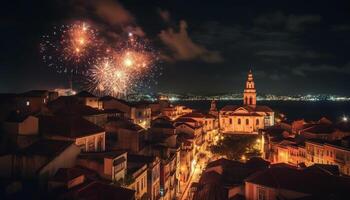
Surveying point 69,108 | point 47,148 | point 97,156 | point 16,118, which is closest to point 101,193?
point 97,156

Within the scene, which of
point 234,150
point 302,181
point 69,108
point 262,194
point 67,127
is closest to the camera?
point 262,194

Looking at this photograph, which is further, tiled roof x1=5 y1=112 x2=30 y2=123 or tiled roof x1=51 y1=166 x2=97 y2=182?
tiled roof x1=5 y1=112 x2=30 y2=123

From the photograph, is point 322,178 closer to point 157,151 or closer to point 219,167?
point 219,167

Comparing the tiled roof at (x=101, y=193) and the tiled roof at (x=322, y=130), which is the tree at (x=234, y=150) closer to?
the tiled roof at (x=322, y=130)

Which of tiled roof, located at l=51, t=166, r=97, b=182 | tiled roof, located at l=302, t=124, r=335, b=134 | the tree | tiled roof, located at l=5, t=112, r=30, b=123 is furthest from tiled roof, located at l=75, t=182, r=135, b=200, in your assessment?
tiled roof, located at l=302, t=124, r=335, b=134

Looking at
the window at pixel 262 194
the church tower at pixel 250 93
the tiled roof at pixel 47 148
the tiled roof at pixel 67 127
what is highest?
the church tower at pixel 250 93

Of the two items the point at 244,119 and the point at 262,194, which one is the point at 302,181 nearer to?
the point at 262,194

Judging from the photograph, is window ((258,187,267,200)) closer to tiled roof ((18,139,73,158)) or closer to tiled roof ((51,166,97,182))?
tiled roof ((51,166,97,182))

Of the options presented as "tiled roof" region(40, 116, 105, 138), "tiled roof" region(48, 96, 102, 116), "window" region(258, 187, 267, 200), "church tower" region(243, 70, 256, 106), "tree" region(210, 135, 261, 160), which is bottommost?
"tree" region(210, 135, 261, 160)

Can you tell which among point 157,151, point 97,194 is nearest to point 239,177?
point 157,151

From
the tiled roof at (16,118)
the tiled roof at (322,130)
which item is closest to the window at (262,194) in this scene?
the tiled roof at (16,118)

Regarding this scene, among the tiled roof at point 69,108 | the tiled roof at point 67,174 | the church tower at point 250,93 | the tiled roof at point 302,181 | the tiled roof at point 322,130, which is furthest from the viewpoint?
the church tower at point 250,93
